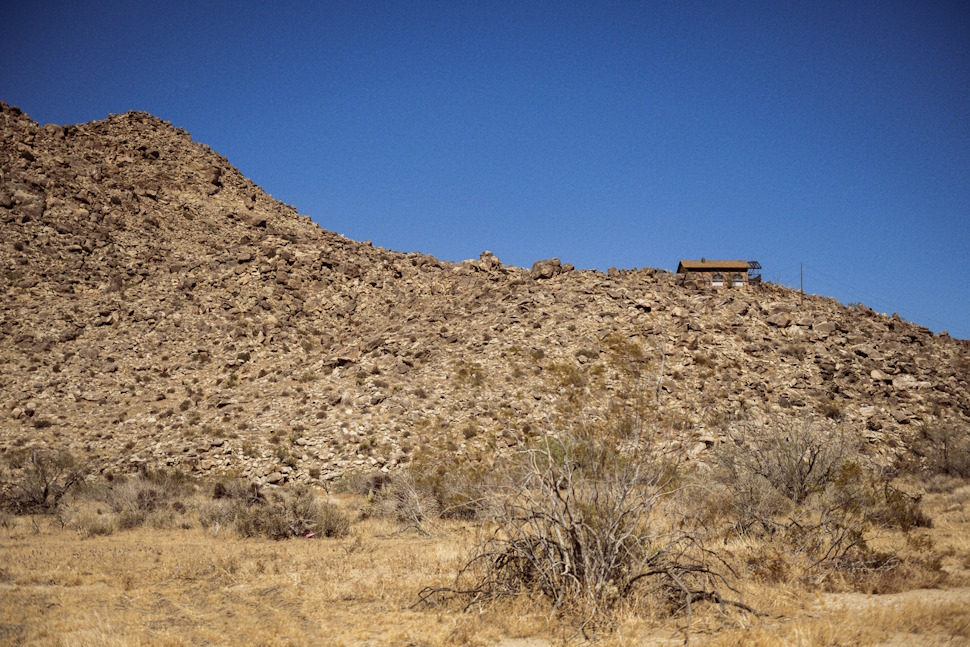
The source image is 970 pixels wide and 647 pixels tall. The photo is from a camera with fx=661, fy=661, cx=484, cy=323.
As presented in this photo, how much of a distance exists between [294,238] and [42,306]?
1389 cm

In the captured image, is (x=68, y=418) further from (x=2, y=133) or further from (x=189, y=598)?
(x=2, y=133)

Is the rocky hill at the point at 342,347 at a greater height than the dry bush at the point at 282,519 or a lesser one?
greater

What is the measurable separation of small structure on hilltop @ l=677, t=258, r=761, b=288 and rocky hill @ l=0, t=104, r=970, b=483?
114cm

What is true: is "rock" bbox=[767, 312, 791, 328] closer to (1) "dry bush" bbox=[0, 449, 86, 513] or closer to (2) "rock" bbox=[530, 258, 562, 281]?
(2) "rock" bbox=[530, 258, 562, 281]

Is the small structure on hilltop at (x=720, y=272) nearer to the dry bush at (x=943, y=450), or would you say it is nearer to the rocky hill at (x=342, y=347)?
the rocky hill at (x=342, y=347)

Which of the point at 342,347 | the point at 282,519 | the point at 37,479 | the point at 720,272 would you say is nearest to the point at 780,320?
the point at 720,272

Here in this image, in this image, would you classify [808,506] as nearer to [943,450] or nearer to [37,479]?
[943,450]

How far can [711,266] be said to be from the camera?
41094mm

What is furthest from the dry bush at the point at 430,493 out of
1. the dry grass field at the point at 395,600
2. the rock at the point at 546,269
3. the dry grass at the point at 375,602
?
the rock at the point at 546,269

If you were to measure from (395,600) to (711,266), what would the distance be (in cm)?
3570

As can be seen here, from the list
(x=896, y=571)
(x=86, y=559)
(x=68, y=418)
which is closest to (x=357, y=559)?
(x=86, y=559)

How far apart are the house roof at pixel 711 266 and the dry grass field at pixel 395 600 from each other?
26.1 metres

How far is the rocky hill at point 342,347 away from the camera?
25.8 meters

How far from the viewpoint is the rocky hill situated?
25.8 meters
